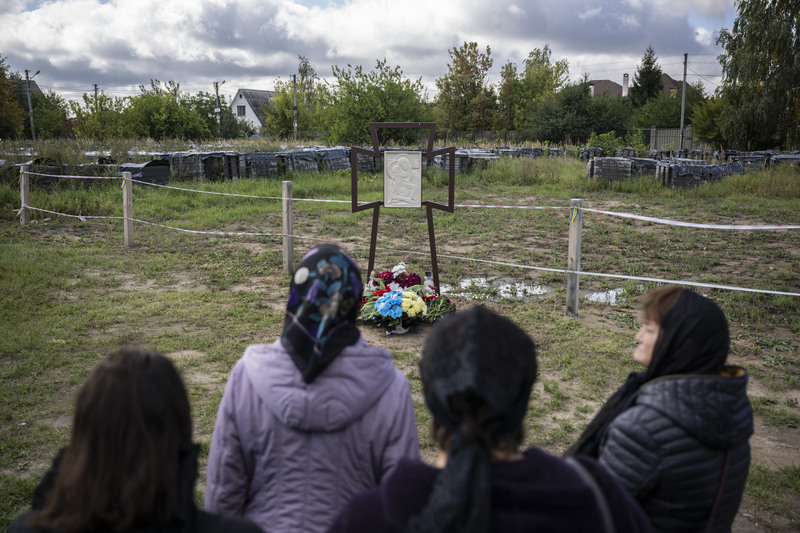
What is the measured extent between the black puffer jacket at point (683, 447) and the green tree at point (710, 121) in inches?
1515

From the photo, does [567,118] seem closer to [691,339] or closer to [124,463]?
[691,339]

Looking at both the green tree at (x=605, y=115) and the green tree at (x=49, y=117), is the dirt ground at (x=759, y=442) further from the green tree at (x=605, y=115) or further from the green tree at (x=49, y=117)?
the green tree at (x=49, y=117)

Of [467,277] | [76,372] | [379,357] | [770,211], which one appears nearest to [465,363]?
[379,357]

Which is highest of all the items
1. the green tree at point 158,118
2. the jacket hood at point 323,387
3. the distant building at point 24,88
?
the distant building at point 24,88

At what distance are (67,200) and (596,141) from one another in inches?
789

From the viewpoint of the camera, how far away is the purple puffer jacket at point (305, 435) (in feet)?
5.70

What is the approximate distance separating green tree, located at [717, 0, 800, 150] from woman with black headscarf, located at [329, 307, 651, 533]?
117 ft

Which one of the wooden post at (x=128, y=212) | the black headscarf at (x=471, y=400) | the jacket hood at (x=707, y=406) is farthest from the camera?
the wooden post at (x=128, y=212)

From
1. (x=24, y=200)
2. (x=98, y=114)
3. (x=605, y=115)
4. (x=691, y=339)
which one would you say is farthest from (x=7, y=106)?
(x=691, y=339)

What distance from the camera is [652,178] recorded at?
56.8 feet

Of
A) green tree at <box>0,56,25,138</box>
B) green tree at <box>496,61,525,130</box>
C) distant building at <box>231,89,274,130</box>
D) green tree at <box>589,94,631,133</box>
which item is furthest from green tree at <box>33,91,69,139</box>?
green tree at <box>589,94,631,133</box>

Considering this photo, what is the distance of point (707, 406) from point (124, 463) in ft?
5.26

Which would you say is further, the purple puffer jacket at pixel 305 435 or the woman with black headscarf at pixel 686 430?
the woman with black headscarf at pixel 686 430

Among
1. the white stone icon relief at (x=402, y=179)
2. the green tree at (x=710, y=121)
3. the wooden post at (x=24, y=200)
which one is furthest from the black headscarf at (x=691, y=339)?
the green tree at (x=710, y=121)
